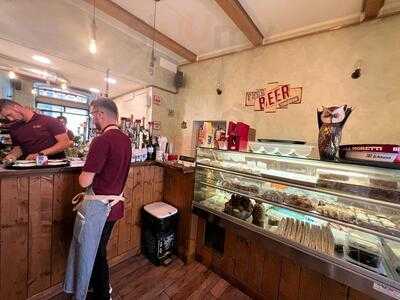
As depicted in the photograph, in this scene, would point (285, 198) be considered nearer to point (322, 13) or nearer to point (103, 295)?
point (103, 295)

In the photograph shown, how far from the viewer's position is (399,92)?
232cm

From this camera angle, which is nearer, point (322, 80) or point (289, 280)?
point (289, 280)

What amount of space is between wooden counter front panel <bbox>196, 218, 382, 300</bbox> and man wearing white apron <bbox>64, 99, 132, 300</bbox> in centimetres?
126

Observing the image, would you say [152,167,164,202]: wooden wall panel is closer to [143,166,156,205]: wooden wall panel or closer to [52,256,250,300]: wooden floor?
[143,166,156,205]: wooden wall panel

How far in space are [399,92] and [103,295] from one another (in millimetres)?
3794

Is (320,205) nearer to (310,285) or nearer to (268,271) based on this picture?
(310,285)

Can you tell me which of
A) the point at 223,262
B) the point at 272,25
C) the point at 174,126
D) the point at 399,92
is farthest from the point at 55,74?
the point at 399,92

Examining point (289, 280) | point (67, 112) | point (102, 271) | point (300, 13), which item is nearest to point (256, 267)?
point (289, 280)

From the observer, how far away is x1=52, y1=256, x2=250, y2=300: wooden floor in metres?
1.95

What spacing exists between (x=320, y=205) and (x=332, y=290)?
66cm

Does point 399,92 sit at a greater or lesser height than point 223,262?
greater

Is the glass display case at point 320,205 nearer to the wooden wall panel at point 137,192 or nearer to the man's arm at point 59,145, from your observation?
the wooden wall panel at point 137,192

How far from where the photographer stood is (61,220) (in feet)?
6.05

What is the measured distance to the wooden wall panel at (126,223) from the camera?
2.37 metres
